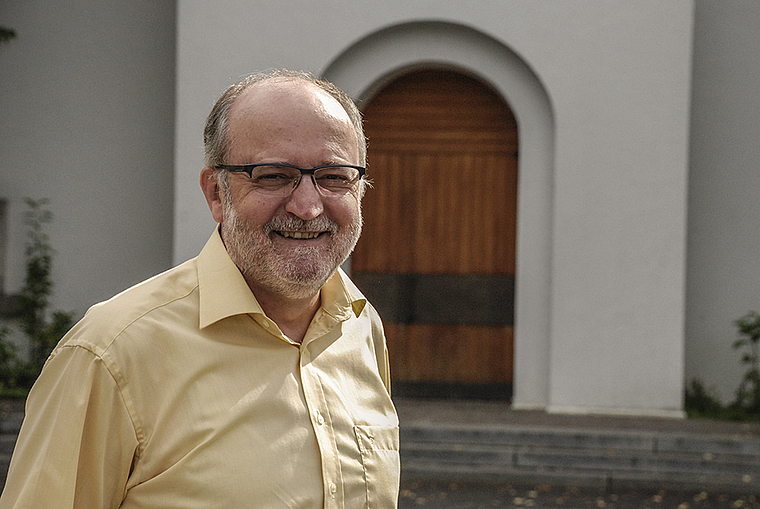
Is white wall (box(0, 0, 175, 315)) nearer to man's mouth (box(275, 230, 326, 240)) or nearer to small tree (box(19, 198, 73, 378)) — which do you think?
small tree (box(19, 198, 73, 378))

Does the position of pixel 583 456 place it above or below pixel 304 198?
below

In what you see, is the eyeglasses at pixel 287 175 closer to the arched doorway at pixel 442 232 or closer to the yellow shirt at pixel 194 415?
the yellow shirt at pixel 194 415

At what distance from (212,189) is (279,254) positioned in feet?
0.77

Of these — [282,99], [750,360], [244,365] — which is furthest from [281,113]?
[750,360]

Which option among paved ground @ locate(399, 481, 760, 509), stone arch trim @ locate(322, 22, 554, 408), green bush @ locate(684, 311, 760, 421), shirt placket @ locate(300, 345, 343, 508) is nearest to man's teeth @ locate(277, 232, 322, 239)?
shirt placket @ locate(300, 345, 343, 508)

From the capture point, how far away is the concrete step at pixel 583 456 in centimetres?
659

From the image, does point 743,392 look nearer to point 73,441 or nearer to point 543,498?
point 543,498

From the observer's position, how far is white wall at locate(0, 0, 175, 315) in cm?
940

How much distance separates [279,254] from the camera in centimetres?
174

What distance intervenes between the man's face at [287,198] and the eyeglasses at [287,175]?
0.01m

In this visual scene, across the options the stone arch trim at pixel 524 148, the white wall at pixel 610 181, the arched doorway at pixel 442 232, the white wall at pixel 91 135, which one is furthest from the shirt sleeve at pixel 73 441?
the white wall at pixel 91 135

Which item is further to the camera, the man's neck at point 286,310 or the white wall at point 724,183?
the white wall at point 724,183

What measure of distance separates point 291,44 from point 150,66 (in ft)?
6.81

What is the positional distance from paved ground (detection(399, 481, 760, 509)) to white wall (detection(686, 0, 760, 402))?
2.77m
